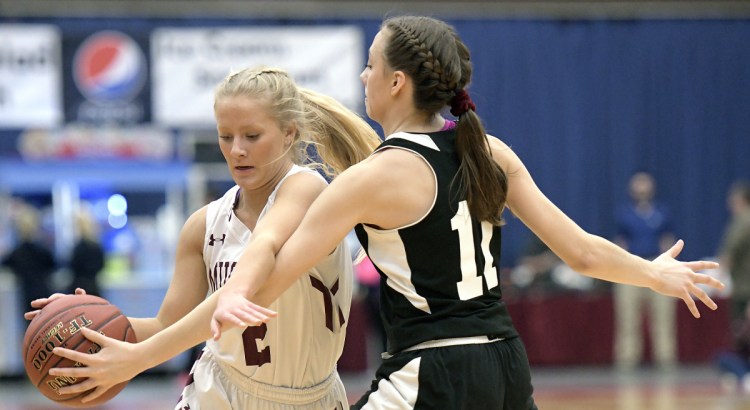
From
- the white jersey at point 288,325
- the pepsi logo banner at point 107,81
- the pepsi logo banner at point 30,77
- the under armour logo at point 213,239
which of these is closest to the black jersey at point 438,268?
the white jersey at point 288,325

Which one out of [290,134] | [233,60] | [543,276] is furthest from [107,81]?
[290,134]

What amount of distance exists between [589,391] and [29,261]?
5.61 metres

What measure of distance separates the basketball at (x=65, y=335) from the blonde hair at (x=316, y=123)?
0.73 meters

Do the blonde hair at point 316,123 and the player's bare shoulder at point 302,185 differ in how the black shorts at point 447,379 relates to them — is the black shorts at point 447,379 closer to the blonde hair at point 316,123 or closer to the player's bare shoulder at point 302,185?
the player's bare shoulder at point 302,185

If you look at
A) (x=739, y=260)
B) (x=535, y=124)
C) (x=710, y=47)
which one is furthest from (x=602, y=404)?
(x=710, y=47)

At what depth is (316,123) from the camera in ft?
10.6

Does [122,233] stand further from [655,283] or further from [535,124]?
[655,283]

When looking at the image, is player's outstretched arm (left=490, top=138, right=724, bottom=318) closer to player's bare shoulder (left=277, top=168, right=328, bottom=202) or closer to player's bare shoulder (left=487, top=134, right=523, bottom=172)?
player's bare shoulder (left=487, top=134, right=523, bottom=172)

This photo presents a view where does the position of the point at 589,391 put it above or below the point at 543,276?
below

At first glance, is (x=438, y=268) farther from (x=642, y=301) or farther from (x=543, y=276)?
(x=642, y=301)

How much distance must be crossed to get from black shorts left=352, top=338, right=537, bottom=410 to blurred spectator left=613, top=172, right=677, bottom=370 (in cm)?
909

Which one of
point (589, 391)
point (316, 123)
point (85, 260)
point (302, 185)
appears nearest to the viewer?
point (302, 185)

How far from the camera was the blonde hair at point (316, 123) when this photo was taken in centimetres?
304

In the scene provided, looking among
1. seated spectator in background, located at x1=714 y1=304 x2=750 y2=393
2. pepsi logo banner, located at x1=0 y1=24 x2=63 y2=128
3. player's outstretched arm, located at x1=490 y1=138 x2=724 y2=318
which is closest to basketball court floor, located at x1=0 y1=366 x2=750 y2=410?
seated spectator in background, located at x1=714 y1=304 x2=750 y2=393
